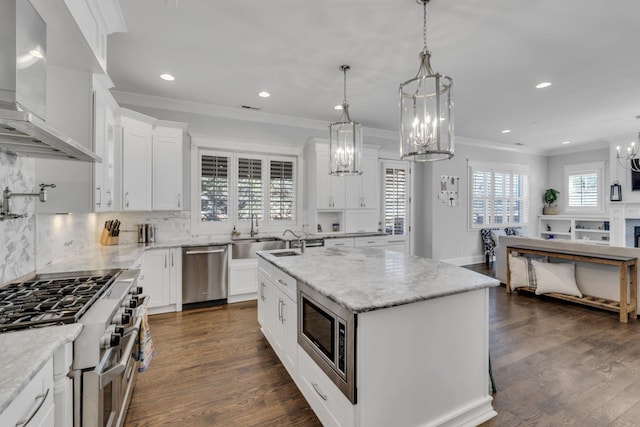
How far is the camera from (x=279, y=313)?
251 centimetres

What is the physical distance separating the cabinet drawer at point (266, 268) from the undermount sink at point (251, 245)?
127 centimetres

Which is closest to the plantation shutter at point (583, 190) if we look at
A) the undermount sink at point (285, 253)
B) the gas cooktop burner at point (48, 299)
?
the undermount sink at point (285, 253)

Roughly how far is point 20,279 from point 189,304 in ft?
7.15

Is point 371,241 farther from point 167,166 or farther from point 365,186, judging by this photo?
point 167,166

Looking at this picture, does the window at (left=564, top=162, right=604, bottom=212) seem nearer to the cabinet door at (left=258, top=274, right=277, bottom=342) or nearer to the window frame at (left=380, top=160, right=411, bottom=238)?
the window frame at (left=380, top=160, right=411, bottom=238)

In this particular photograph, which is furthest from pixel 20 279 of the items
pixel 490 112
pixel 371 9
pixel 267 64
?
pixel 490 112

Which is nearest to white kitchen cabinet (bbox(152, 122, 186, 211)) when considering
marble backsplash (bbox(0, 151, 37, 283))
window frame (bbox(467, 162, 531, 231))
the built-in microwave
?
marble backsplash (bbox(0, 151, 37, 283))

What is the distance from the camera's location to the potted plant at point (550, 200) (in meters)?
7.98

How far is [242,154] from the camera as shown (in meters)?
4.84

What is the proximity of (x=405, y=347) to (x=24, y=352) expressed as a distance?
5.25 ft

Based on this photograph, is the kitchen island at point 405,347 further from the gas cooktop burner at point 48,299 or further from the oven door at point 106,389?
the gas cooktop burner at point 48,299

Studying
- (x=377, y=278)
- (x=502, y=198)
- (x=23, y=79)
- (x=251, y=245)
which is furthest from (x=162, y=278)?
(x=502, y=198)

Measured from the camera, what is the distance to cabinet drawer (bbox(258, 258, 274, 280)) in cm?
271

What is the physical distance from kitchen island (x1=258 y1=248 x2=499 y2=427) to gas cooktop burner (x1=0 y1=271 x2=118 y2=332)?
1169 millimetres
